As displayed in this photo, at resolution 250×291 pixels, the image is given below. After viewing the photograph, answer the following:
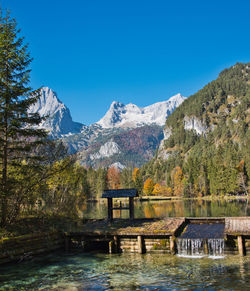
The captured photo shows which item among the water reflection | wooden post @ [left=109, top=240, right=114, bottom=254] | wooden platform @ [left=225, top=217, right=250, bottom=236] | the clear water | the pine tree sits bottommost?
the water reflection

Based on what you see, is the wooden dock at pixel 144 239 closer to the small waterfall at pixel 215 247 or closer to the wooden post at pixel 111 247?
the wooden post at pixel 111 247

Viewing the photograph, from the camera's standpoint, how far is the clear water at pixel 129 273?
57.7 feet

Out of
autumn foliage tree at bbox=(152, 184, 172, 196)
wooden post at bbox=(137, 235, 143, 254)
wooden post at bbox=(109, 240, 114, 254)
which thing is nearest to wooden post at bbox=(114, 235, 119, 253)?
wooden post at bbox=(109, 240, 114, 254)

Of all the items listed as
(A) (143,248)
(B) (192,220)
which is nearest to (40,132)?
(A) (143,248)

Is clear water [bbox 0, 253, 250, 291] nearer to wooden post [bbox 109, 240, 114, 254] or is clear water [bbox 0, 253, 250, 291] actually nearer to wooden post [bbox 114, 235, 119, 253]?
wooden post [bbox 109, 240, 114, 254]

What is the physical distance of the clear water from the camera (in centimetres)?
1759

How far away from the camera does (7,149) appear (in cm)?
2720

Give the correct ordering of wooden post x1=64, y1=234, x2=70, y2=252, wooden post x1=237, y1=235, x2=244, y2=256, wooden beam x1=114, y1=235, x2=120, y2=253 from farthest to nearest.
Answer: wooden post x1=64, y1=234, x2=70, y2=252 < wooden beam x1=114, y1=235, x2=120, y2=253 < wooden post x1=237, y1=235, x2=244, y2=256

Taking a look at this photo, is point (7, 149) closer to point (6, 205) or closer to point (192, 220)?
point (6, 205)

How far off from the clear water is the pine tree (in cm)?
955

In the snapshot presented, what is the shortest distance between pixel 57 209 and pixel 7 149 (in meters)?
12.5

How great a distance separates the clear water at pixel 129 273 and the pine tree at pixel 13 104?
9.55m

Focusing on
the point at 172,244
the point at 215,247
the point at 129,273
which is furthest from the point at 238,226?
the point at 129,273

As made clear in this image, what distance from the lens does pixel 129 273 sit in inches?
799
